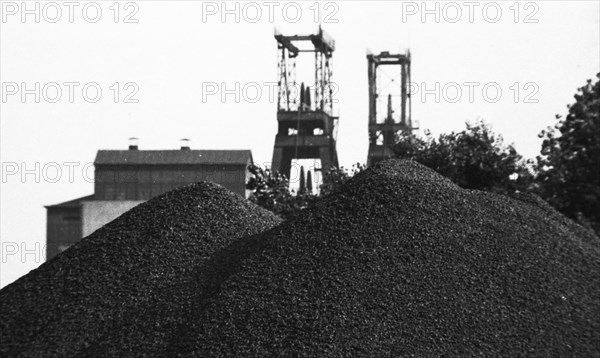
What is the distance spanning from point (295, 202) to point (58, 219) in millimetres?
65297

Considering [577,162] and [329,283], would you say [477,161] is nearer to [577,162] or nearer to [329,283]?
[577,162]

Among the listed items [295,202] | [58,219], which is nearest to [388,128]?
[58,219]

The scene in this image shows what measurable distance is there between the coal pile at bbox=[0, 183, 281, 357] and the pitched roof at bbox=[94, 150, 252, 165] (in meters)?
72.0

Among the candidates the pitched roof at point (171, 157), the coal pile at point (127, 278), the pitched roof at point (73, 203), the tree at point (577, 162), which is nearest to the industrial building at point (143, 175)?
the pitched roof at point (171, 157)

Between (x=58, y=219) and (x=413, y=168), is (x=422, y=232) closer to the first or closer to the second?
(x=413, y=168)

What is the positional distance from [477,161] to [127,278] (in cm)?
1810

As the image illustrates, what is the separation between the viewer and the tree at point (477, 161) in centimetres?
3108

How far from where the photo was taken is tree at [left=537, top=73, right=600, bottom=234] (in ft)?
87.3

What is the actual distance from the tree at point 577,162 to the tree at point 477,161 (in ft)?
6.58

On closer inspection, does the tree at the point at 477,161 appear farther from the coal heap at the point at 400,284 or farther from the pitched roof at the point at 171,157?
the pitched roof at the point at 171,157

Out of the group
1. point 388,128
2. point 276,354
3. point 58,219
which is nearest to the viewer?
point 276,354

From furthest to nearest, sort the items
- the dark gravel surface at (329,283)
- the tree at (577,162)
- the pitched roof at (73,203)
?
1. the pitched roof at (73,203)
2. the tree at (577,162)
3. the dark gravel surface at (329,283)

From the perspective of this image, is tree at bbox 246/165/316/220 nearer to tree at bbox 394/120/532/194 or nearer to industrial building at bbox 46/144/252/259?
tree at bbox 394/120/532/194

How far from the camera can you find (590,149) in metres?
27.1
